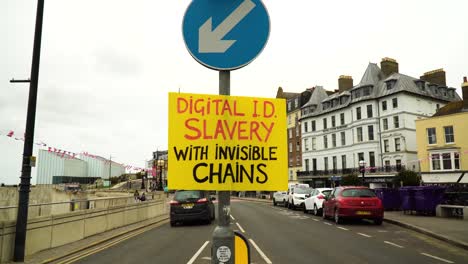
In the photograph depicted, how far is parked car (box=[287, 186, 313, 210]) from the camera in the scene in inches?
1140

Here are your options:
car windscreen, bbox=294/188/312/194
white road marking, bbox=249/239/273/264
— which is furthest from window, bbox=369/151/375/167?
white road marking, bbox=249/239/273/264

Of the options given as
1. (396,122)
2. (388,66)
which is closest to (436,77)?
(388,66)

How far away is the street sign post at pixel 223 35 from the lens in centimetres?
265

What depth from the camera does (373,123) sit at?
5131 cm

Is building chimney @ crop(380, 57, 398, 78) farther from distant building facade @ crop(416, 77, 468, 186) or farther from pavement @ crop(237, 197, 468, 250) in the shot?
pavement @ crop(237, 197, 468, 250)

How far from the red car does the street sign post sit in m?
15.6

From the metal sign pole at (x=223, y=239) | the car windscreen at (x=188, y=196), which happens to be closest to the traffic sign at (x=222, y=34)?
the metal sign pole at (x=223, y=239)

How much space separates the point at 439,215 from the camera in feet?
62.2

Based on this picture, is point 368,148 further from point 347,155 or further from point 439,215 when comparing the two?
point 439,215

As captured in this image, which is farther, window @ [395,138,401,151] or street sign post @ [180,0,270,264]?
window @ [395,138,401,151]

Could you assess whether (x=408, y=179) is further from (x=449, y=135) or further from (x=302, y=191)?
(x=302, y=191)

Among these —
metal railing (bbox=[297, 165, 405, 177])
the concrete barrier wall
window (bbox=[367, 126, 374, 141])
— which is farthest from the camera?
window (bbox=[367, 126, 374, 141])

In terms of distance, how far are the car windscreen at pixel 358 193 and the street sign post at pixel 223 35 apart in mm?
15790

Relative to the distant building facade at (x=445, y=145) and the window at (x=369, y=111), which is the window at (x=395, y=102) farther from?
the distant building facade at (x=445, y=145)
